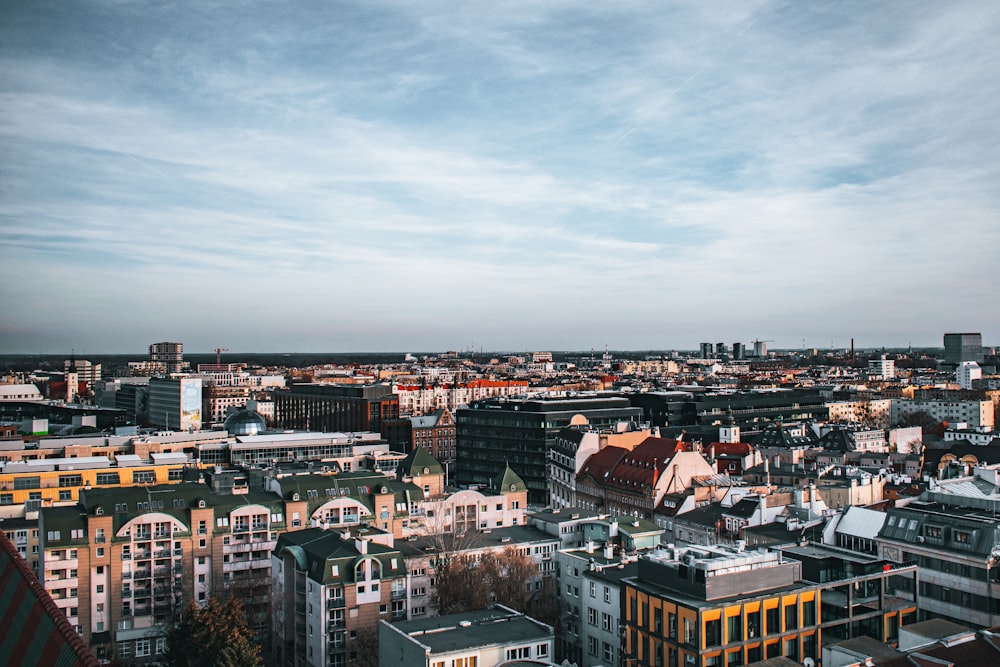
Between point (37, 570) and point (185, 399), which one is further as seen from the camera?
point (185, 399)

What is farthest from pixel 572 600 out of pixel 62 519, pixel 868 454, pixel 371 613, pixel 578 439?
pixel 868 454

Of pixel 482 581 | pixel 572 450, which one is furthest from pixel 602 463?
pixel 482 581

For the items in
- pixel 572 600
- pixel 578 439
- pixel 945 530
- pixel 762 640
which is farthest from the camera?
pixel 578 439

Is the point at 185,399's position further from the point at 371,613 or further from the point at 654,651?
the point at 654,651

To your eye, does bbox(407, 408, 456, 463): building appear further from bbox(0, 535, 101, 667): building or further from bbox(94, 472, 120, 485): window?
bbox(0, 535, 101, 667): building

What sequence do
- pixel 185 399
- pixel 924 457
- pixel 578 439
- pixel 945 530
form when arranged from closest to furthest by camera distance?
pixel 945 530, pixel 578 439, pixel 924 457, pixel 185 399

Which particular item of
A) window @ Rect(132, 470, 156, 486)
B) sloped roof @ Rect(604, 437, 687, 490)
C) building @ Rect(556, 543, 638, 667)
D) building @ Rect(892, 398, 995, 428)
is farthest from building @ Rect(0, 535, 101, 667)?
building @ Rect(892, 398, 995, 428)

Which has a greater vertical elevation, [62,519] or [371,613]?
[62,519]
